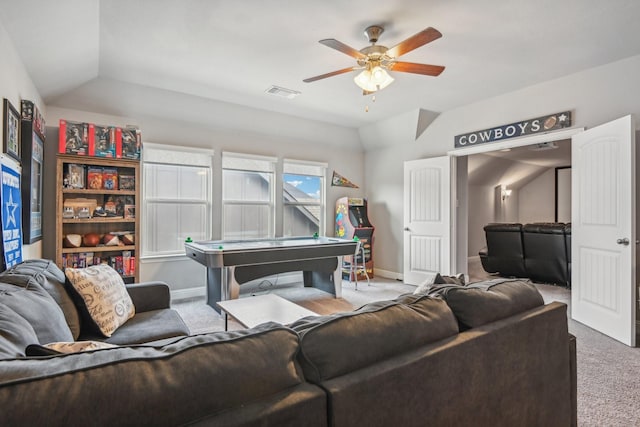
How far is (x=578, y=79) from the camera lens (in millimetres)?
3734

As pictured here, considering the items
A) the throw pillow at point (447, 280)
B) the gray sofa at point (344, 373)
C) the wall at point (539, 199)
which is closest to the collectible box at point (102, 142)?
the gray sofa at point (344, 373)

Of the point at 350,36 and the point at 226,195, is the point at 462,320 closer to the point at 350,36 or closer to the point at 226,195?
the point at 350,36

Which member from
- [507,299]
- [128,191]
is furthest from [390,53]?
[128,191]

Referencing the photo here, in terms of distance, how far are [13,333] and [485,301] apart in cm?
167

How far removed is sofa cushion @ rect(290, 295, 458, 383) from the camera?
95 cm

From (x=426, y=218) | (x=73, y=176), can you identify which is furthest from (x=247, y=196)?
(x=426, y=218)

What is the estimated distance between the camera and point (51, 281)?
6.37 ft

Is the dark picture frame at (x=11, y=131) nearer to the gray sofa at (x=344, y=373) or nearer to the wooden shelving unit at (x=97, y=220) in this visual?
the wooden shelving unit at (x=97, y=220)

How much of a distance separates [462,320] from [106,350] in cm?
115

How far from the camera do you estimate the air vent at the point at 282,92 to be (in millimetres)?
4269

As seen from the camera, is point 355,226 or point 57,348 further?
point 355,226

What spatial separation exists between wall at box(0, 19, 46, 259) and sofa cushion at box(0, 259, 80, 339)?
1148 mm

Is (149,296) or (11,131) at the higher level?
(11,131)

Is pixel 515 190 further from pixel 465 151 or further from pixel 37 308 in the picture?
pixel 37 308
